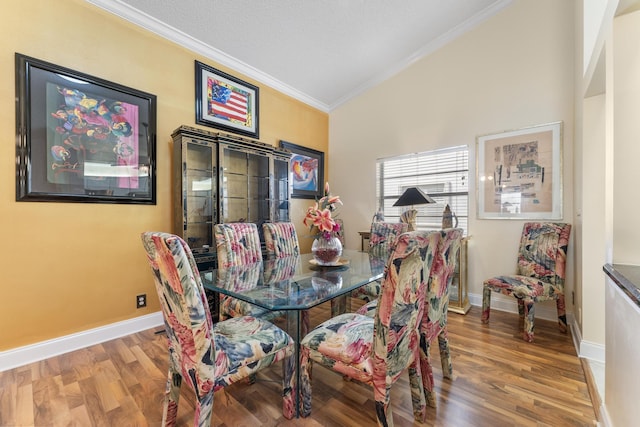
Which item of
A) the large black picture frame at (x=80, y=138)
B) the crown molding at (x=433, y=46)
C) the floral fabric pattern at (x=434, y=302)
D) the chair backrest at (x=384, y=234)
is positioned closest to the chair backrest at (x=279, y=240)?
the chair backrest at (x=384, y=234)

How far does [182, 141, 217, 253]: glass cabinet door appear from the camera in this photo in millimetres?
2734

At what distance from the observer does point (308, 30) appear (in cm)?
306

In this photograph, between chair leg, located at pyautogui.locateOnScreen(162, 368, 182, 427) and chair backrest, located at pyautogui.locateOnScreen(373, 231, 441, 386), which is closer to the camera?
chair backrest, located at pyautogui.locateOnScreen(373, 231, 441, 386)

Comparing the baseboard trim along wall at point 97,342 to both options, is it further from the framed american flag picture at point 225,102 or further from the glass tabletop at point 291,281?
the framed american flag picture at point 225,102

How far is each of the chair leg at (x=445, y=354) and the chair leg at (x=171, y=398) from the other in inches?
62.0

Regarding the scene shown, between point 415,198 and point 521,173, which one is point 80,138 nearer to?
point 415,198

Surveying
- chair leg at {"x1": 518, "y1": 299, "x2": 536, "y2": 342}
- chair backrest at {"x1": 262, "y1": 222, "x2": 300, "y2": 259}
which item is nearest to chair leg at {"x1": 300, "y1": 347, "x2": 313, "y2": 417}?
chair backrest at {"x1": 262, "y1": 222, "x2": 300, "y2": 259}

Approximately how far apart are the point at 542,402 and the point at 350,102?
4333 millimetres

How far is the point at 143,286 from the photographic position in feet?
8.86

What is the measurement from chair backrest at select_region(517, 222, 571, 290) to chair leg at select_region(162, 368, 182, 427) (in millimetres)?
3192

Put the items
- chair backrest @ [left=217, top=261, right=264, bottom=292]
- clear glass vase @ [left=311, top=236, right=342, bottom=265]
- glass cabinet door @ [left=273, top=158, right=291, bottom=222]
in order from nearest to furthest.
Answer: chair backrest @ [left=217, top=261, right=264, bottom=292]
clear glass vase @ [left=311, top=236, right=342, bottom=265]
glass cabinet door @ [left=273, top=158, right=291, bottom=222]

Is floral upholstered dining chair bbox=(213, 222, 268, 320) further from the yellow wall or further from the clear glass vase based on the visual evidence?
the yellow wall

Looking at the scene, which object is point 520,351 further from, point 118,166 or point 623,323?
point 118,166

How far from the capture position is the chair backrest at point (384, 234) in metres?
3.12
